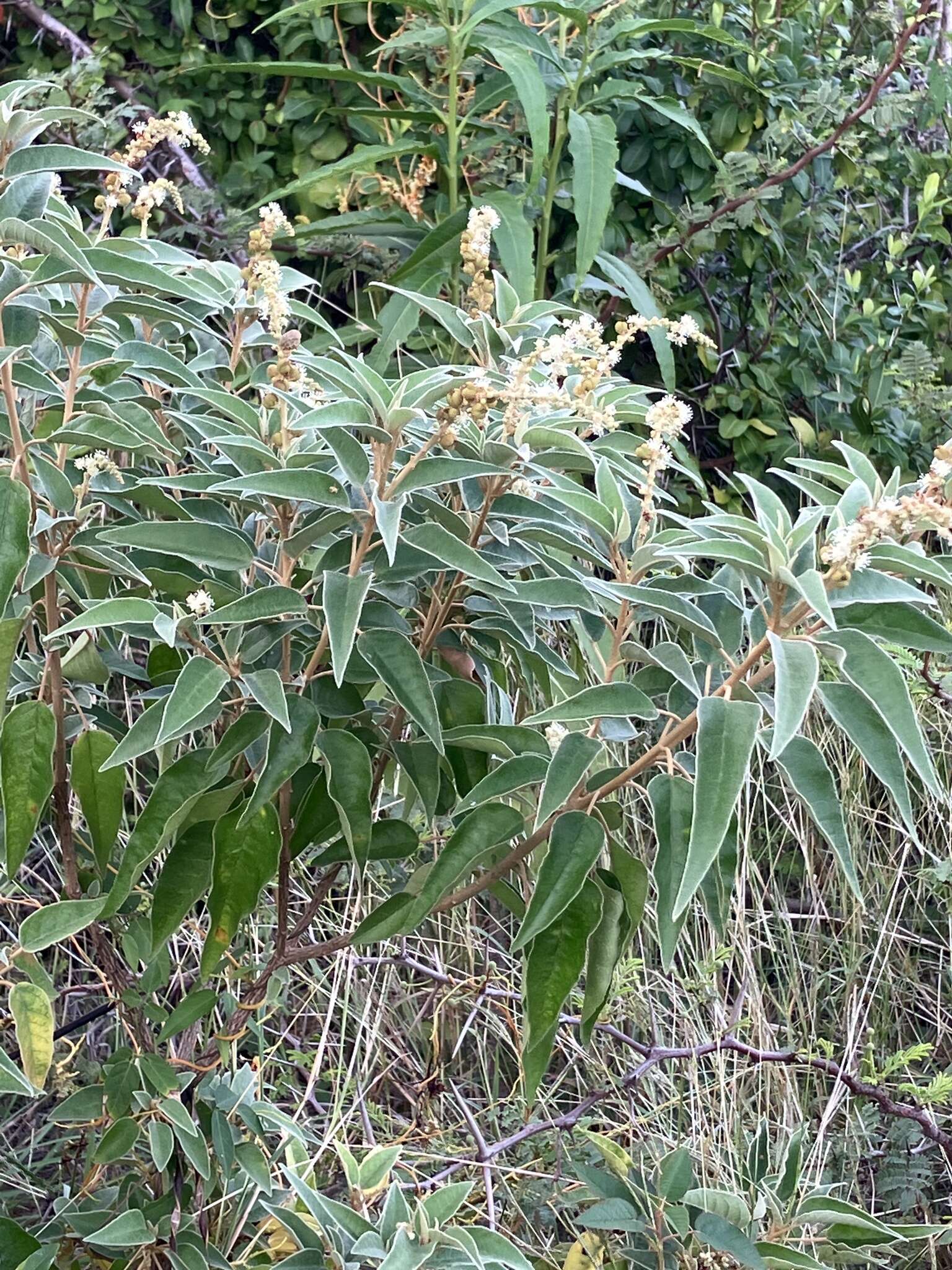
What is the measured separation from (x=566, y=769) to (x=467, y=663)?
264 millimetres

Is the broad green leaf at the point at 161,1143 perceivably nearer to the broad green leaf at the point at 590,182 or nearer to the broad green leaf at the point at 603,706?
the broad green leaf at the point at 603,706

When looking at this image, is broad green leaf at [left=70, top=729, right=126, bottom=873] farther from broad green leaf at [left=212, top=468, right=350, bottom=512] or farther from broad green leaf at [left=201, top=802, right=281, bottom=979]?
broad green leaf at [left=212, top=468, right=350, bottom=512]

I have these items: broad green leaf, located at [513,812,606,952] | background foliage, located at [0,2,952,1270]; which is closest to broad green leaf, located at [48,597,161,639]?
background foliage, located at [0,2,952,1270]

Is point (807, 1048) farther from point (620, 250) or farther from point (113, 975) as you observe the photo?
point (620, 250)

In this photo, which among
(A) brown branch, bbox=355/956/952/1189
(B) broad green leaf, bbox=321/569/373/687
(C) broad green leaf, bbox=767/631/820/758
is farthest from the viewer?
(A) brown branch, bbox=355/956/952/1189

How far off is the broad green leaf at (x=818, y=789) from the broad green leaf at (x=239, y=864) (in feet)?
1.28

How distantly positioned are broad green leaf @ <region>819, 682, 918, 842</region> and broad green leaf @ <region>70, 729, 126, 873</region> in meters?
0.59

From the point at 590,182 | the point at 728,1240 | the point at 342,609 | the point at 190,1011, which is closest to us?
the point at 342,609

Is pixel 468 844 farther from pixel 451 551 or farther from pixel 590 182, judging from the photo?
pixel 590 182

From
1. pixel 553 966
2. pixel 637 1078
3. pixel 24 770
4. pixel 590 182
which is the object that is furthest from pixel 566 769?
pixel 590 182

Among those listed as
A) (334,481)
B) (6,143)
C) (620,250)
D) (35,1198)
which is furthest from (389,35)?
(35,1198)

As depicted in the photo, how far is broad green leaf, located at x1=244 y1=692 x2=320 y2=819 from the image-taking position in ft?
2.95

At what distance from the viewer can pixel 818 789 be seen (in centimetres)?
83

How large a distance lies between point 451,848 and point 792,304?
202cm
